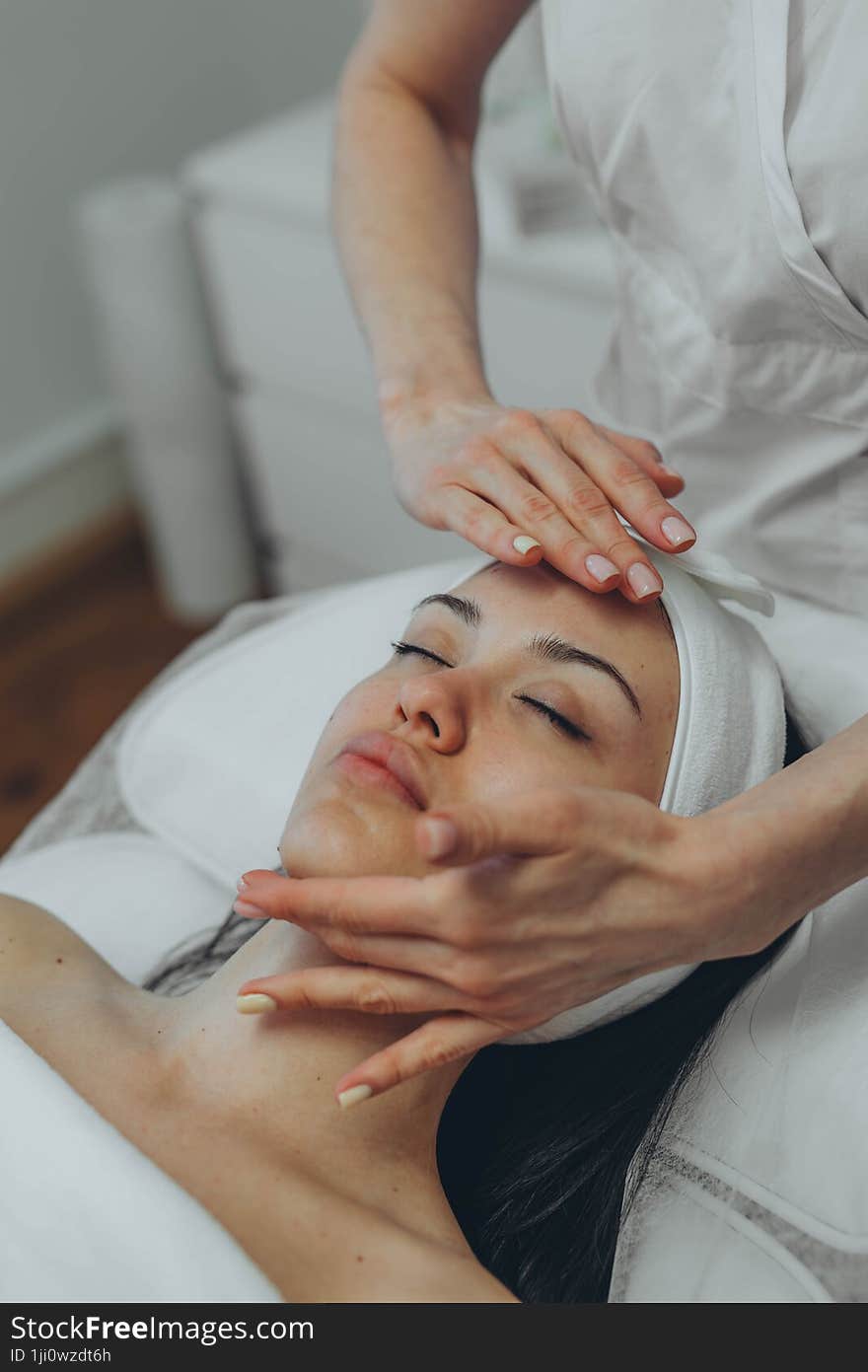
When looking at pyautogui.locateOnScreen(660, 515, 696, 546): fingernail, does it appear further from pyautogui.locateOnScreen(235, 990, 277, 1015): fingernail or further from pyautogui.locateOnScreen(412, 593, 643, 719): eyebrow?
pyautogui.locateOnScreen(235, 990, 277, 1015): fingernail

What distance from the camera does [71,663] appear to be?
2818 mm

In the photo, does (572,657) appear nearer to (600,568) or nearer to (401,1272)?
(600,568)

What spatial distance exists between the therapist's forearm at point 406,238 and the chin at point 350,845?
0.44 metres

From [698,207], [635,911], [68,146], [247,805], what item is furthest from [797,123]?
[68,146]

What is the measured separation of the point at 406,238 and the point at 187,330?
1346 mm

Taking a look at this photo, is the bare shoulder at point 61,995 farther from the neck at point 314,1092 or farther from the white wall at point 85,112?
the white wall at point 85,112

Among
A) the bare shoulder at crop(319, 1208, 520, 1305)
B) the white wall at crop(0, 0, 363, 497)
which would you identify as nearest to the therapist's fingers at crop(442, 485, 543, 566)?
the bare shoulder at crop(319, 1208, 520, 1305)

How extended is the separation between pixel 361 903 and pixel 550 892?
108 millimetres

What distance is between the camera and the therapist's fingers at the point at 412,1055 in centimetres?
Result: 81

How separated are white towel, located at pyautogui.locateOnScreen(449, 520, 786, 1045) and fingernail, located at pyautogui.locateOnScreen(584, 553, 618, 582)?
0.05m

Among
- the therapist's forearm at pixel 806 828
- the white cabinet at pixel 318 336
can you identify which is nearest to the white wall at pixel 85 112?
the white cabinet at pixel 318 336

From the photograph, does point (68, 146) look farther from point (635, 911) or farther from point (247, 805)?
point (635, 911)

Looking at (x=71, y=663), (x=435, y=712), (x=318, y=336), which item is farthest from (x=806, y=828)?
(x=71, y=663)
